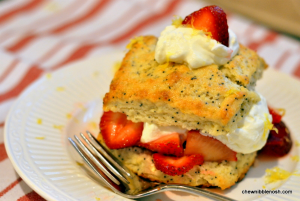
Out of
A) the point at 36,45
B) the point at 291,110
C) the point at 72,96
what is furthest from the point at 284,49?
the point at 36,45

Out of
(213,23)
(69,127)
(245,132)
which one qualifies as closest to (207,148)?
(245,132)

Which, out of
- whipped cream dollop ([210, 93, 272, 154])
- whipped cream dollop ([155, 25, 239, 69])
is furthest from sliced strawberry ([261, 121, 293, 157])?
whipped cream dollop ([155, 25, 239, 69])

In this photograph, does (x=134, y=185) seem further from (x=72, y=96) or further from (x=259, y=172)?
(x=72, y=96)

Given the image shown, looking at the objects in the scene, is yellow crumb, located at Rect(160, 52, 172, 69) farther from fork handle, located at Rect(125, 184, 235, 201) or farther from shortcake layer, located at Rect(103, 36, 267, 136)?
fork handle, located at Rect(125, 184, 235, 201)

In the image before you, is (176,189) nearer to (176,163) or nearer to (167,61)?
(176,163)

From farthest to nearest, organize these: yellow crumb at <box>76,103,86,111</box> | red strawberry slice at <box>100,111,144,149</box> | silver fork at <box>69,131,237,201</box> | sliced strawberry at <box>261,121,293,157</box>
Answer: yellow crumb at <box>76,103,86,111</box>
sliced strawberry at <box>261,121,293,157</box>
red strawberry slice at <box>100,111,144,149</box>
silver fork at <box>69,131,237,201</box>

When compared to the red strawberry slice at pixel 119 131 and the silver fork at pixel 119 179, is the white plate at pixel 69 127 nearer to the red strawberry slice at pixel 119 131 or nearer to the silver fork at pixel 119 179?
the silver fork at pixel 119 179
